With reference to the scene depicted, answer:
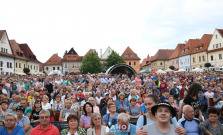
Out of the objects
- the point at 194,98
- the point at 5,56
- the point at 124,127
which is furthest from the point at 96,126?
the point at 5,56

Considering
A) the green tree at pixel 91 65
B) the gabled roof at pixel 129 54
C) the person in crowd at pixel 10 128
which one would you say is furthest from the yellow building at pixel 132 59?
the person in crowd at pixel 10 128

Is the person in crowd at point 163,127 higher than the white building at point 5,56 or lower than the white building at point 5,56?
lower

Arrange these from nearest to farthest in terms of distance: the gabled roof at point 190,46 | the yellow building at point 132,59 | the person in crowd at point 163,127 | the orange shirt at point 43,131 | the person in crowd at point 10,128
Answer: the person in crowd at point 163,127 → the orange shirt at point 43,131 → the person in crowd at point 10,128 → the gabled roof at point 190,46 → the yellow building at point 132,59

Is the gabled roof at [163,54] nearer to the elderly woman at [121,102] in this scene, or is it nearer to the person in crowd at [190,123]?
the elderly woman at [121,102]

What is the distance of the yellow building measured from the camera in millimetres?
82812

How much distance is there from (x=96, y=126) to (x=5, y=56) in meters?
45.7

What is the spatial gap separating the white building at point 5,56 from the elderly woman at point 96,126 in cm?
4332

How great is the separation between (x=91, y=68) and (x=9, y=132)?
61.0 m

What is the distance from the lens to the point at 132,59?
82.8m

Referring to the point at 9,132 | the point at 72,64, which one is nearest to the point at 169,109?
the point at 9,132

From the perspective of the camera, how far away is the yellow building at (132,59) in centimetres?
8281

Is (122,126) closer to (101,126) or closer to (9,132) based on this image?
(101,126)

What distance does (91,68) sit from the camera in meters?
65.4

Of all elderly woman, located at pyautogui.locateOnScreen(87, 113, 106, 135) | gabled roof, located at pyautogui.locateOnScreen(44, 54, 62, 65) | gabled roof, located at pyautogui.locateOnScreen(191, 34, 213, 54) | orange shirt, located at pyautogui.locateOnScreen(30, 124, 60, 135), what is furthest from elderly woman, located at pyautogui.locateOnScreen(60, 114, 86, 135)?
gabled roof, located at pyautogui.locateOnScreen(44, 54, 62, 65)
